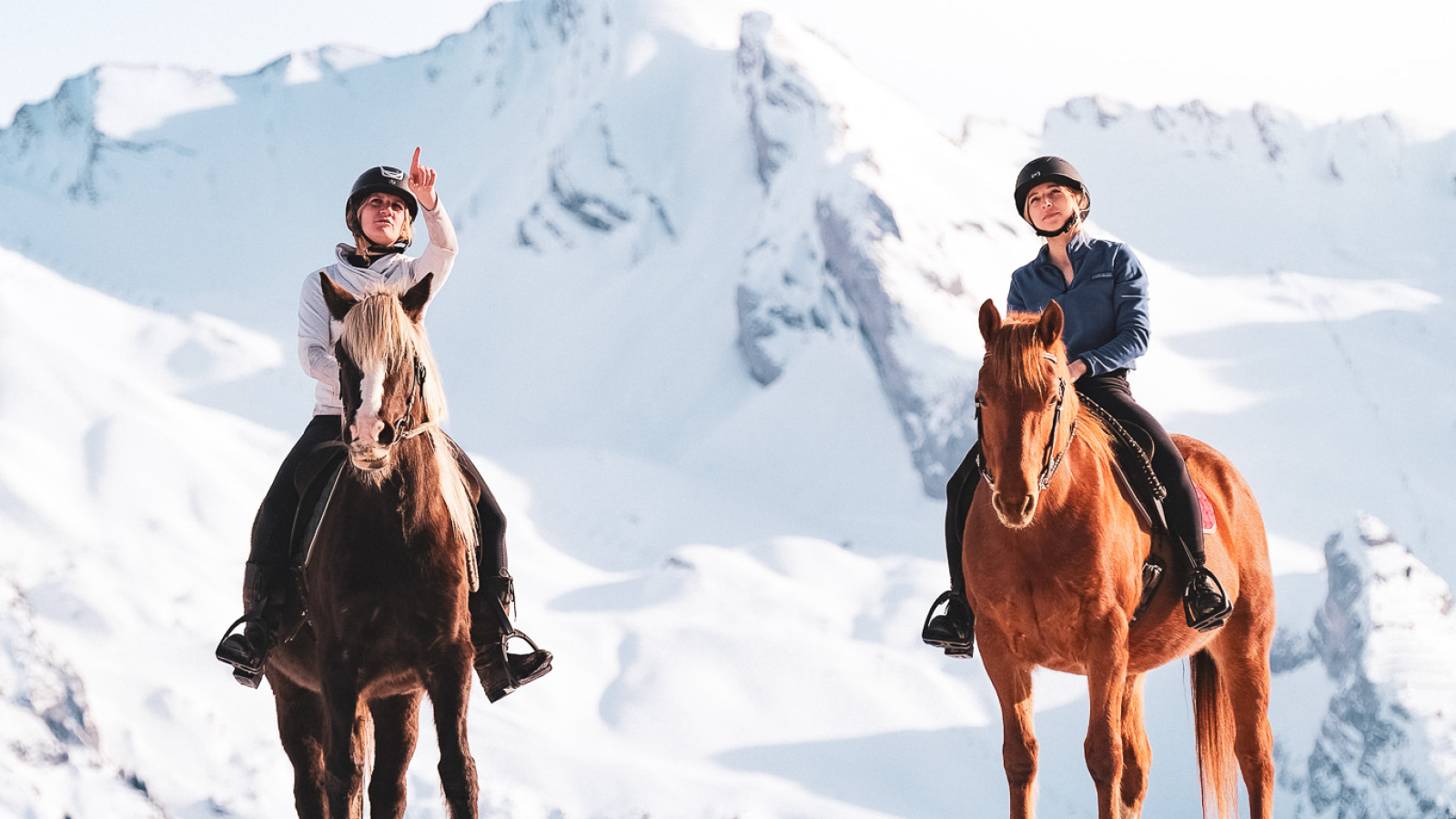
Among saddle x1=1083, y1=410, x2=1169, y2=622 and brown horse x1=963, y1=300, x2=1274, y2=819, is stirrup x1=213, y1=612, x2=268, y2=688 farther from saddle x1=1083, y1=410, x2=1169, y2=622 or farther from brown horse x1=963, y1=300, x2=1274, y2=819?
saddle x1=1083, y1=410, x2=1169, y2=622

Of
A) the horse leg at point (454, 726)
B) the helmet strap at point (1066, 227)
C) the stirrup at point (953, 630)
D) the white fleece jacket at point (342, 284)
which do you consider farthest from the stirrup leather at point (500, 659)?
the helmet strap at point (1066, 227)

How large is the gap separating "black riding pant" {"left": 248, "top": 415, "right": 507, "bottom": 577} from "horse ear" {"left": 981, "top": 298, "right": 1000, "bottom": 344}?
328 cm

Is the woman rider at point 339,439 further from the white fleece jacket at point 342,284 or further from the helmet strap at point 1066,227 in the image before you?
the helmet strap at point 1066,227

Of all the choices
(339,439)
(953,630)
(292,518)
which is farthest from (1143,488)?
(292,518)

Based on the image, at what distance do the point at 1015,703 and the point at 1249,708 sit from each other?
10.1 feet

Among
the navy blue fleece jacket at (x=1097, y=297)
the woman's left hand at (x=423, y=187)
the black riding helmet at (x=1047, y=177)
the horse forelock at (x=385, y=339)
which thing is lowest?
the horse forelock at (x=385, y=339)

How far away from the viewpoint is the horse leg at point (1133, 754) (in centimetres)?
923

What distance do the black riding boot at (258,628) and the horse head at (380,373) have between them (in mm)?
1299

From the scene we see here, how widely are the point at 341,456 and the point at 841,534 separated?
184 metres

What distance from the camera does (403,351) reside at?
7.73 meters

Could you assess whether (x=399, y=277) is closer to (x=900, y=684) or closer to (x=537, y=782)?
(x=537, y=782)

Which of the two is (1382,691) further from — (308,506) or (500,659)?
(308,506)

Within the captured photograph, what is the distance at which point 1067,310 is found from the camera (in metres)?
9.87

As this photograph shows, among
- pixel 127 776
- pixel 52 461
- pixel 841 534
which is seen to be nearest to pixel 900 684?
pixel 841 534
